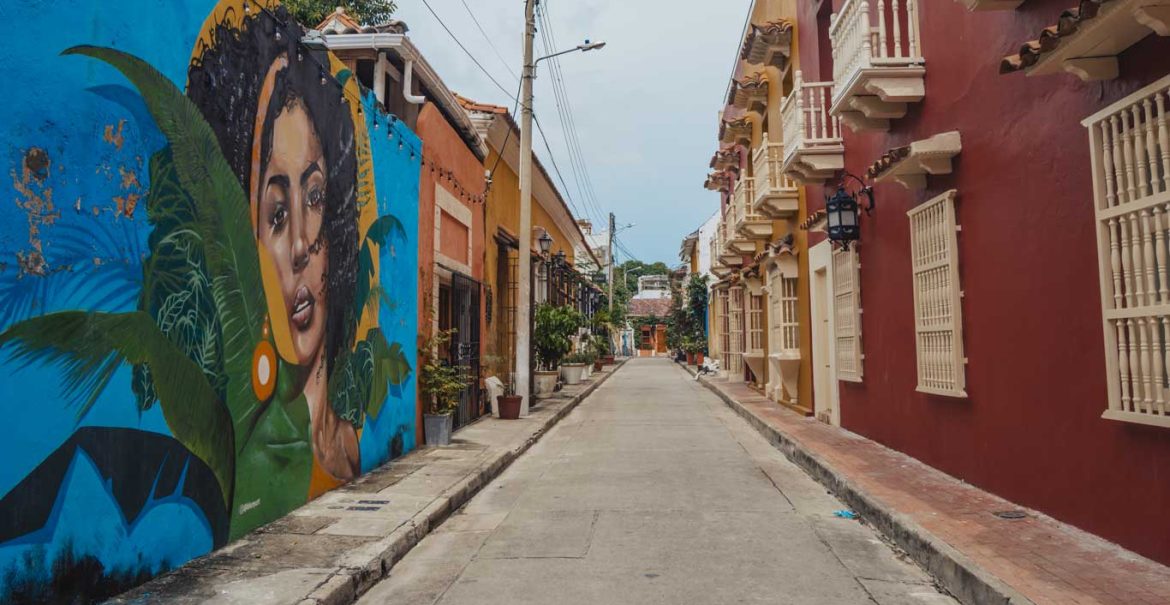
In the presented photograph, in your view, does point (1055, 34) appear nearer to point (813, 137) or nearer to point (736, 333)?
point (813, 137)

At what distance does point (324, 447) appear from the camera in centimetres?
708

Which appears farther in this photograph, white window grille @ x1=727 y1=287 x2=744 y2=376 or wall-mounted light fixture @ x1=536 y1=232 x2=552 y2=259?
white window grille @ x1=727 y1=287 x2=744 y2=376

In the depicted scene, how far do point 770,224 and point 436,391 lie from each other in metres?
10.0

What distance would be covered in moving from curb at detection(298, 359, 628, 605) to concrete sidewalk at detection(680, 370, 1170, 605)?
3.62 metres

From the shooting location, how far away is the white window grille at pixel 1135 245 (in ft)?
14.8

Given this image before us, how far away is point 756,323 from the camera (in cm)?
2048

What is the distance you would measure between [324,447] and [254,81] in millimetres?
3237

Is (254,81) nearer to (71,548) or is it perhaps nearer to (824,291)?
(71,548)

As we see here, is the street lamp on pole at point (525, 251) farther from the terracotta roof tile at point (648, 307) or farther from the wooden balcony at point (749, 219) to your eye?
the terracotta roof tile at point (648, 307)

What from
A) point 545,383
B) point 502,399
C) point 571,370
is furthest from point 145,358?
point 571,370

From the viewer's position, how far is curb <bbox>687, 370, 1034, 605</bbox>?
170 inches

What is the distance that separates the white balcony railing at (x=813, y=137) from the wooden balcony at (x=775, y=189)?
103 inches

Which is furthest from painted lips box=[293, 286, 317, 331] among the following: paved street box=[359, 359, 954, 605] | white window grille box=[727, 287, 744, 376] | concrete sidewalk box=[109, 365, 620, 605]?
white window grille box=[727, 287, 744, 376]

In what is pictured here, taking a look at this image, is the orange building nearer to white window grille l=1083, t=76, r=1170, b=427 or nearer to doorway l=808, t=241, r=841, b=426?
doorway l=808, t=241, r=841, b=426
